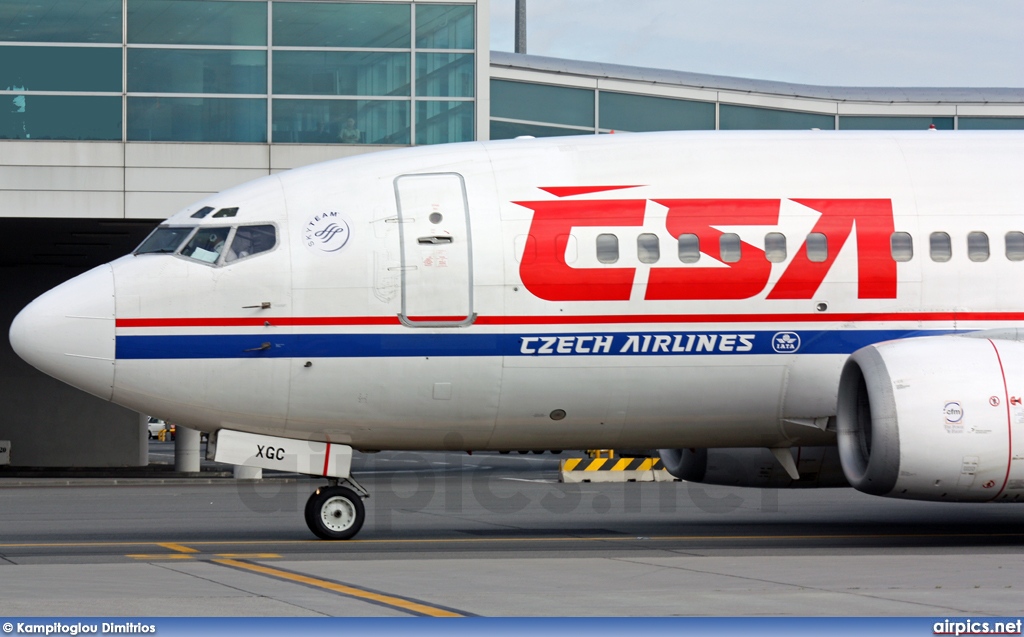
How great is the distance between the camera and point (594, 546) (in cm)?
1419

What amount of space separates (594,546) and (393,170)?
4600mm

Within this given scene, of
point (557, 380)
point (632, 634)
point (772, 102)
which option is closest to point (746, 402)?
point (557, 380)

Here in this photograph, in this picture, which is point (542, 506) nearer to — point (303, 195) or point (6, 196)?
point (303, 195)

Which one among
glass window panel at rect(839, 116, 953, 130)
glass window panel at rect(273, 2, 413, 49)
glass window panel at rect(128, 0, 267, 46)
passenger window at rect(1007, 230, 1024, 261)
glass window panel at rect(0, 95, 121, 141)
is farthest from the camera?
glass window panel at rect(839, 116, 953, 130)

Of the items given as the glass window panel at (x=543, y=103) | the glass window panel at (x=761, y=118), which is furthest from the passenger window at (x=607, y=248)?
the glass window panel at (x=761, y=118)

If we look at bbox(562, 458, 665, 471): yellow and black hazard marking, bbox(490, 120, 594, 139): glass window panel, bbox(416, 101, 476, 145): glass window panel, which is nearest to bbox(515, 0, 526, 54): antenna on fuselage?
bbox(490, 120, 594, 139): glass window panel

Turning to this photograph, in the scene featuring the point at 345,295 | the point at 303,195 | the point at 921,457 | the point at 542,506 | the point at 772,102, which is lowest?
the point at 542,506

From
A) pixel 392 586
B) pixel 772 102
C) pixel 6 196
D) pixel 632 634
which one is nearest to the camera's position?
pixel 632 634

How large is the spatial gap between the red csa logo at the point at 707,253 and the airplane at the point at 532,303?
0.02m

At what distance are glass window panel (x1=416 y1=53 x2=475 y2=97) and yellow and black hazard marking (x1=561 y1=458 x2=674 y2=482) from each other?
26.5 feet

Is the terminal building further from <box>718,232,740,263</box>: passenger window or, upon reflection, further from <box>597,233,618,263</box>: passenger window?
<box>718,232,740,263</box>: passenger window

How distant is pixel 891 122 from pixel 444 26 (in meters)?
16.4

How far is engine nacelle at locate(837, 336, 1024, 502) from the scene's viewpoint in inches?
496

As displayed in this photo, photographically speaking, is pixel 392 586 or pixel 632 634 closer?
pixel 632 634
